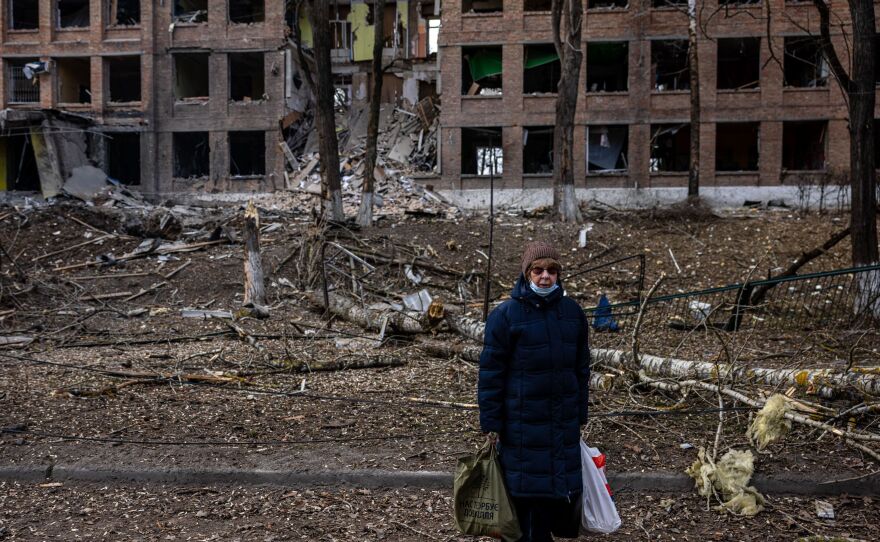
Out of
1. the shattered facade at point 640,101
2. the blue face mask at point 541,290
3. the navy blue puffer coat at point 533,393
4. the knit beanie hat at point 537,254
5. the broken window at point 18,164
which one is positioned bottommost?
the navy blue puffer coat at point 533,393

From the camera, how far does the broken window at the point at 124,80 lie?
123 feet

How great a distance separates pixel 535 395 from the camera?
11.6 feet

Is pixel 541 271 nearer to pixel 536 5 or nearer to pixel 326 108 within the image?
pixel 326 108

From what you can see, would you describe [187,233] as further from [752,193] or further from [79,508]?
[752,193]

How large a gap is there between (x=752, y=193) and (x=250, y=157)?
24361 millimetres

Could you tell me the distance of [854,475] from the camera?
523cm

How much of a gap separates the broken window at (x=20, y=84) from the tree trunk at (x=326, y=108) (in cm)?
2154

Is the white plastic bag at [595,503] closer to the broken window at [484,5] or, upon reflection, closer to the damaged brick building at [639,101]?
the damaged brick building at [639,101]

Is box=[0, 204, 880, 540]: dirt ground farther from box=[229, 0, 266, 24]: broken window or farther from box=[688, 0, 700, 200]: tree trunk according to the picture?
box=[229, 0, 266, 24]: broken window

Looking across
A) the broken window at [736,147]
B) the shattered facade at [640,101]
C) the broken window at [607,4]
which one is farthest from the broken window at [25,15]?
the broken window at [736,147]

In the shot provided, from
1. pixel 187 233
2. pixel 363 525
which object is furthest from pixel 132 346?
pixel 187 233

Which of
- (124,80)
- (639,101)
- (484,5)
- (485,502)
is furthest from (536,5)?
(485,502)

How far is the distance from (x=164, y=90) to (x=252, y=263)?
80.9 ft

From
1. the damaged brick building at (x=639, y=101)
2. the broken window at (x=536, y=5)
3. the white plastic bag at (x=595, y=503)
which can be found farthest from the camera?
→ the broken window at (x=536, y=5)
